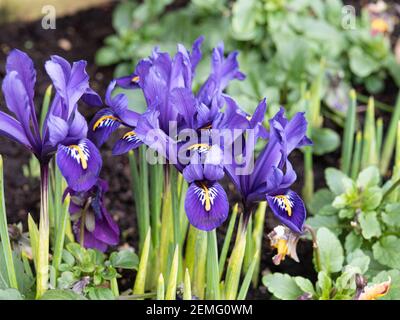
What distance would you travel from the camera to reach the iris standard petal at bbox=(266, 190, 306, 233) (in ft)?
6.97

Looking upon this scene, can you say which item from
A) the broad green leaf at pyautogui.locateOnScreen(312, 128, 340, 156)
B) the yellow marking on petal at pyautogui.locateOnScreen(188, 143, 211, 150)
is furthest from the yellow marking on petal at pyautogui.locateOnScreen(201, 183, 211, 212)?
the broad green leaf at pyautogui.locateOnScreen(312, 128, 340, 156)

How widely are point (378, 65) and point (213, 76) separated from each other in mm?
1843

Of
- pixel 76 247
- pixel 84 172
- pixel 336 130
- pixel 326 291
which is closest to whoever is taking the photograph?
pixel 84 172

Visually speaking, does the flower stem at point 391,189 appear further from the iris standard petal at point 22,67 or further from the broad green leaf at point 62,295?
the iris standard petal at point 22,67

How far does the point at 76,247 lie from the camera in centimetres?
234

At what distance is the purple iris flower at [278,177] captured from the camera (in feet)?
7.02

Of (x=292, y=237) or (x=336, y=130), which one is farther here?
(x=336, y=130)

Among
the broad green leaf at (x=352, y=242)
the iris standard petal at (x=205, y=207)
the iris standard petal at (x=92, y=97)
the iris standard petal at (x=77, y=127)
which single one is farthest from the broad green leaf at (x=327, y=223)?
the iris standard petal at (x=77, y=127)

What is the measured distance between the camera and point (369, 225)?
2709 millimetres

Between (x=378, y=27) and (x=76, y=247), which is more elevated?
(x=378, y=27)

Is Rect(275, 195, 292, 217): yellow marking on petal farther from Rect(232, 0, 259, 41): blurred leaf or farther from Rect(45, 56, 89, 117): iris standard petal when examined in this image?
Rect(232, 0, 259, 41): blurred leaf

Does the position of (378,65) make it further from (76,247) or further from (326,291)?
(76,247)

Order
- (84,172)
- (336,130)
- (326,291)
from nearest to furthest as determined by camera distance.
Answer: (84,172)
(326,291)
(336,130)
